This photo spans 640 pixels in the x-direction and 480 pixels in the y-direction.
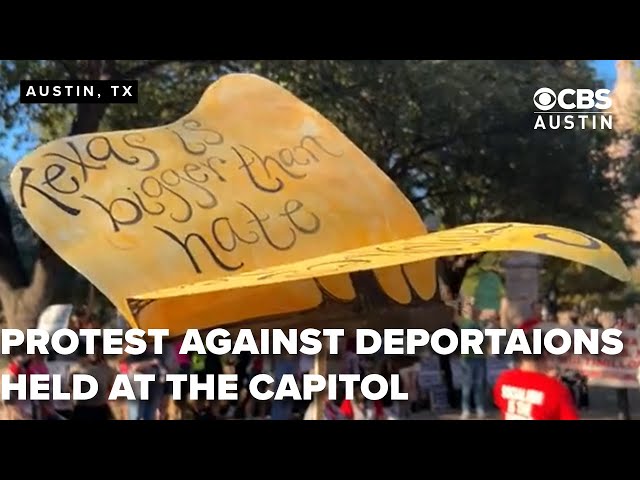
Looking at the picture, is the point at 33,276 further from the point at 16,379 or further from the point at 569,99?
the point at 569,99

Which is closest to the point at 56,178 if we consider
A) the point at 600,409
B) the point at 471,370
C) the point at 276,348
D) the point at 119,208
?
the point at 119,208

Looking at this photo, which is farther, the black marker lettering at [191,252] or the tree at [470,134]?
the tree at [470,134]

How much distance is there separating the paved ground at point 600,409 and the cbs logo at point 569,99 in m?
1.54

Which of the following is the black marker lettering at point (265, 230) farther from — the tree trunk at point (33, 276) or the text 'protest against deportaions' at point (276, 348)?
the tree trunk at point (33, 276)

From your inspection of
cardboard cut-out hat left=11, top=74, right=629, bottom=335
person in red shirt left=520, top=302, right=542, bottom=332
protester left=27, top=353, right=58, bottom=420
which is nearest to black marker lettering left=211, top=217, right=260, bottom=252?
cardboard cut-out hat left=11, top=74, right=629, bottom=335

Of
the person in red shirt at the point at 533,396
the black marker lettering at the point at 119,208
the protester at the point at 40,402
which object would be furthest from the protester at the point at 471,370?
the protester at the point at 40,402

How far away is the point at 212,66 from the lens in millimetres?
5273

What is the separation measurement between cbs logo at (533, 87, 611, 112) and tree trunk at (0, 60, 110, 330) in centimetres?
239

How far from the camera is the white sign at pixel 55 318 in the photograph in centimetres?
508

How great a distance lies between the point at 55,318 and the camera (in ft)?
16.7

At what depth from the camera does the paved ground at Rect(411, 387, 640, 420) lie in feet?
16.8

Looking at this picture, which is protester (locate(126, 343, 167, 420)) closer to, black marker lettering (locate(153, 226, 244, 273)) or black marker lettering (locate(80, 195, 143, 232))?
black marker lettering (locate(153, 226, 244, 273))

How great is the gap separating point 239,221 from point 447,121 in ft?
4.16
